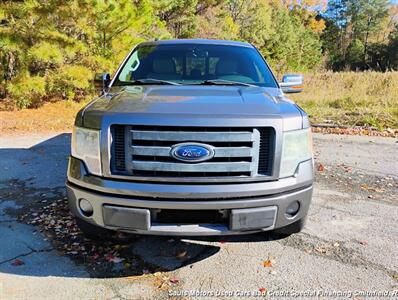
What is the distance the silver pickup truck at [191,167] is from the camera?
8.34 feet

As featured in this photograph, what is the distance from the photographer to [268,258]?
10.2 feet

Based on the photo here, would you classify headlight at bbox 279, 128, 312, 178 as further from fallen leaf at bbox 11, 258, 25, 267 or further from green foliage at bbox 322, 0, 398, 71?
green foliage at bbox 322, 0, 398, 71

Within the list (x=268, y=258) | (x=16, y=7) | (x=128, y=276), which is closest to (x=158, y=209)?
(x=128, y=276)

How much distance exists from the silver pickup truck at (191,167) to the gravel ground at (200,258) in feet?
1.39

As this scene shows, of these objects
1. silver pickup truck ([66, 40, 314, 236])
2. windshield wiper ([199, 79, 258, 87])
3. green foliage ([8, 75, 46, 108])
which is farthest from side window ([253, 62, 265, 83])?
green foliage ([8, 75, 46, 108])

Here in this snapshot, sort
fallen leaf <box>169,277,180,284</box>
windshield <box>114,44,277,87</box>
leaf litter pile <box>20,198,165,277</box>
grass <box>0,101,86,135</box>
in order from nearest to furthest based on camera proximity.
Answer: fallen leaf <box>169,277,180,284</box> < leaf litter pile <box>20,198,165,277</box> < windshield <box>114,44,277,87</box> < grass <box>0,101,86,135</box>

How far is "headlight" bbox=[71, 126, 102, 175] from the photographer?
2.65 metres

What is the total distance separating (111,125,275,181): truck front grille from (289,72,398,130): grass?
23.2 feet

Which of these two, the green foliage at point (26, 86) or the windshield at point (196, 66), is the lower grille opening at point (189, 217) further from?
the green foliage at point (26, 86)

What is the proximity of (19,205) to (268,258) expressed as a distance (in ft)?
9.01

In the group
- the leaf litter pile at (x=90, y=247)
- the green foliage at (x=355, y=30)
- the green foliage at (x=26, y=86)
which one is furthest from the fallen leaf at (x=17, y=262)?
the green foliage at (x=355, y=30)

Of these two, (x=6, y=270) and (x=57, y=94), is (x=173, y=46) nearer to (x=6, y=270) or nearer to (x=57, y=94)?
(x=6, y=270)

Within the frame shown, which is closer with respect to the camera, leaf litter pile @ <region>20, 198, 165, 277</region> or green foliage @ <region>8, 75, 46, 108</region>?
leaf litter pile @ <region>20, 198, 165, 277</region>

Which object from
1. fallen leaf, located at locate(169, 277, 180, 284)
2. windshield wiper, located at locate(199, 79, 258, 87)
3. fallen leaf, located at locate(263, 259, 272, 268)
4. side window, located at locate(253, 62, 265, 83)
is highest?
side window, located at locate(253, 62, 265, 83)
